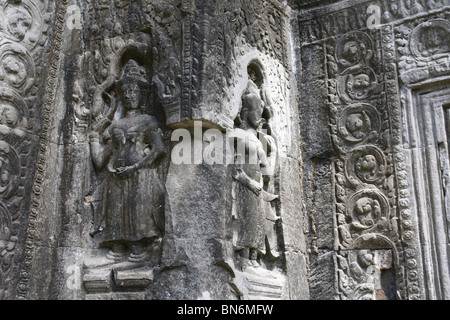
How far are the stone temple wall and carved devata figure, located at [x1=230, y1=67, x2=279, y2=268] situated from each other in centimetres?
2

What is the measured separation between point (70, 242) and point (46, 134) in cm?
107

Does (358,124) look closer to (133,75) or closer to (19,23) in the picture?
(133,75)

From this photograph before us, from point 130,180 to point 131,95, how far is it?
84 centimetres

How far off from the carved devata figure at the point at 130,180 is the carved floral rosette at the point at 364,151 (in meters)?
1.98

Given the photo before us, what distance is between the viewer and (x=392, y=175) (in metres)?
5.32

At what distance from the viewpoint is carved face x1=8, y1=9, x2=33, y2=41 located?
16.6ft

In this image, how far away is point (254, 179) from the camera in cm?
501

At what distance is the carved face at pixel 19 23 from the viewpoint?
5.05 meters

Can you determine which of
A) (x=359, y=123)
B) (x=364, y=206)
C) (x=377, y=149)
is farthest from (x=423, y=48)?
(x=364, y=206)

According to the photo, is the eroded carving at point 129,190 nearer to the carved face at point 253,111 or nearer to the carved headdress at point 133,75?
the carved headdress at point 133,75

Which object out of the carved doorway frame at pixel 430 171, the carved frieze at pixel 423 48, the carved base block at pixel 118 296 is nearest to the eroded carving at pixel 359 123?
the carved doorway frame at pixel 430 171

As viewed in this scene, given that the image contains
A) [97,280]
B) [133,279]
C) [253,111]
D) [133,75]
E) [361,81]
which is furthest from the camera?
[361,81]

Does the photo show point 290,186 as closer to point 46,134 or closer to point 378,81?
point 378,81
